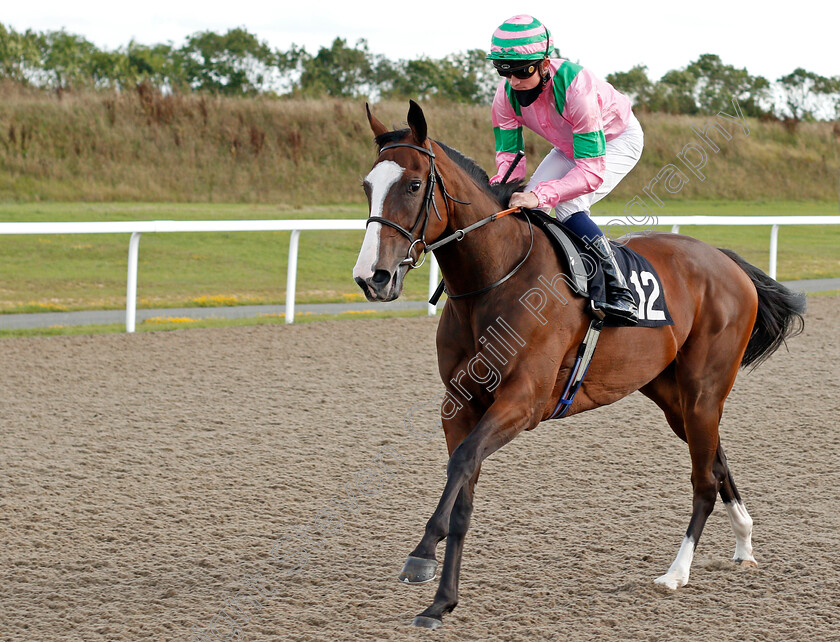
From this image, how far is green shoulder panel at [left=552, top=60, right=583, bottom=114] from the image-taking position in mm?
3502

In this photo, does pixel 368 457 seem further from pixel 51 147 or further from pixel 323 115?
pixel 323 115

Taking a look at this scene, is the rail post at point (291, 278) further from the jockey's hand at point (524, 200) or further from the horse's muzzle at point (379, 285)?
the horse's muzzle at point (379, 285)

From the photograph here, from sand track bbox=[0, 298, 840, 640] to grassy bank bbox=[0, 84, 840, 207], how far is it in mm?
13974

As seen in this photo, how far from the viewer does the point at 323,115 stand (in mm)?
23828

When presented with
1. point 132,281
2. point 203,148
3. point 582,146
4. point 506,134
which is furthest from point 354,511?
point 203,148

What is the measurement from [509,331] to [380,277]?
0.60 metres

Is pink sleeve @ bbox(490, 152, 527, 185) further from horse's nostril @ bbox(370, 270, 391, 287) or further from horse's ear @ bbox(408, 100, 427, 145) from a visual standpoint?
horse's nostril @ bbox(370, 270, 391, 287)

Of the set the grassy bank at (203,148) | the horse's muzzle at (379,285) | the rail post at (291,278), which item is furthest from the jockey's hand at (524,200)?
the grassy bank at (203,148)

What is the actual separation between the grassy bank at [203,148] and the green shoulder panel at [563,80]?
52.6ft

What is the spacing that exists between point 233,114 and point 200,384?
17550 mm

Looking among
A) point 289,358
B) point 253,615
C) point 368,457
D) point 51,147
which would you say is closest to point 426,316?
point 289,358

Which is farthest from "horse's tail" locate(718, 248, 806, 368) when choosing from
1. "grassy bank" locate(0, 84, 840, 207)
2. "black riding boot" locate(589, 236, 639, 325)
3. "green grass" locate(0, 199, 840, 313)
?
"grassy bank" locate(0, 84, 840, 207)

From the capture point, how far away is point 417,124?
3021 mm

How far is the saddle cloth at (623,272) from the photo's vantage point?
3.54m
